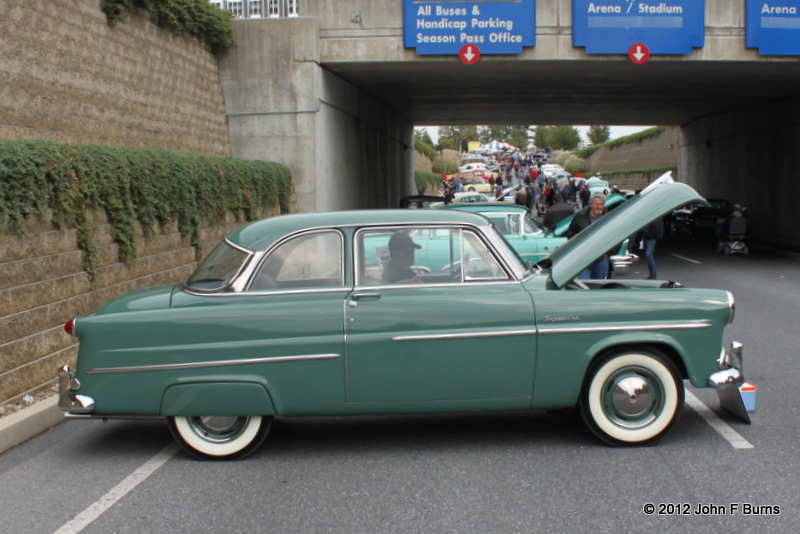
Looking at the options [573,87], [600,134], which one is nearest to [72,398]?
[573,87]

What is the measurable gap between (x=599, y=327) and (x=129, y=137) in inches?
369

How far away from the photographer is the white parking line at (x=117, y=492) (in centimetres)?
389

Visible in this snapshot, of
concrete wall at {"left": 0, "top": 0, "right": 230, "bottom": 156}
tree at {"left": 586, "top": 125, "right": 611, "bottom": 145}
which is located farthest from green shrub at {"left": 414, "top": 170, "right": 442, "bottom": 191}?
tree at {"left": 586, "top": 125, "right": 611, "bottom": 145}

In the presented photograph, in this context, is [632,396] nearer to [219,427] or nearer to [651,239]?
[219,427]

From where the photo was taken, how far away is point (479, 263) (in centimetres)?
496

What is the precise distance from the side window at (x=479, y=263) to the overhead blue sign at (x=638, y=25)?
12435 millimetres

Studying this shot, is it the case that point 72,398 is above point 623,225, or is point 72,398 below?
below

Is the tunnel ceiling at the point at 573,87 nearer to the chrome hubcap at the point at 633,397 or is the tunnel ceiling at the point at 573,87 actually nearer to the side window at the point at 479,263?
the side window at the point at 479,263

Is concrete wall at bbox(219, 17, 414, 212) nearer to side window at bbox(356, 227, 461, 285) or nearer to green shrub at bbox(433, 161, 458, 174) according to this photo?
side window at bbox(356, 227, 461, 285)

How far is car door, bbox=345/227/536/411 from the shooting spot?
469 cm

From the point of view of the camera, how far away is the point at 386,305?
4754mm

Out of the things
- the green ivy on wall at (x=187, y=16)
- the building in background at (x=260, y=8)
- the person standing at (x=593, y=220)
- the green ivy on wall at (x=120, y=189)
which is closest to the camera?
the green ivy on wall at (x=120, y=189)

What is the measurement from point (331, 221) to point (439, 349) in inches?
44.5

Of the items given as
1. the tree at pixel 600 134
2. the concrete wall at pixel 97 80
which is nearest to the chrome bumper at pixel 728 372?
the concrete wall at pixel 97 80
